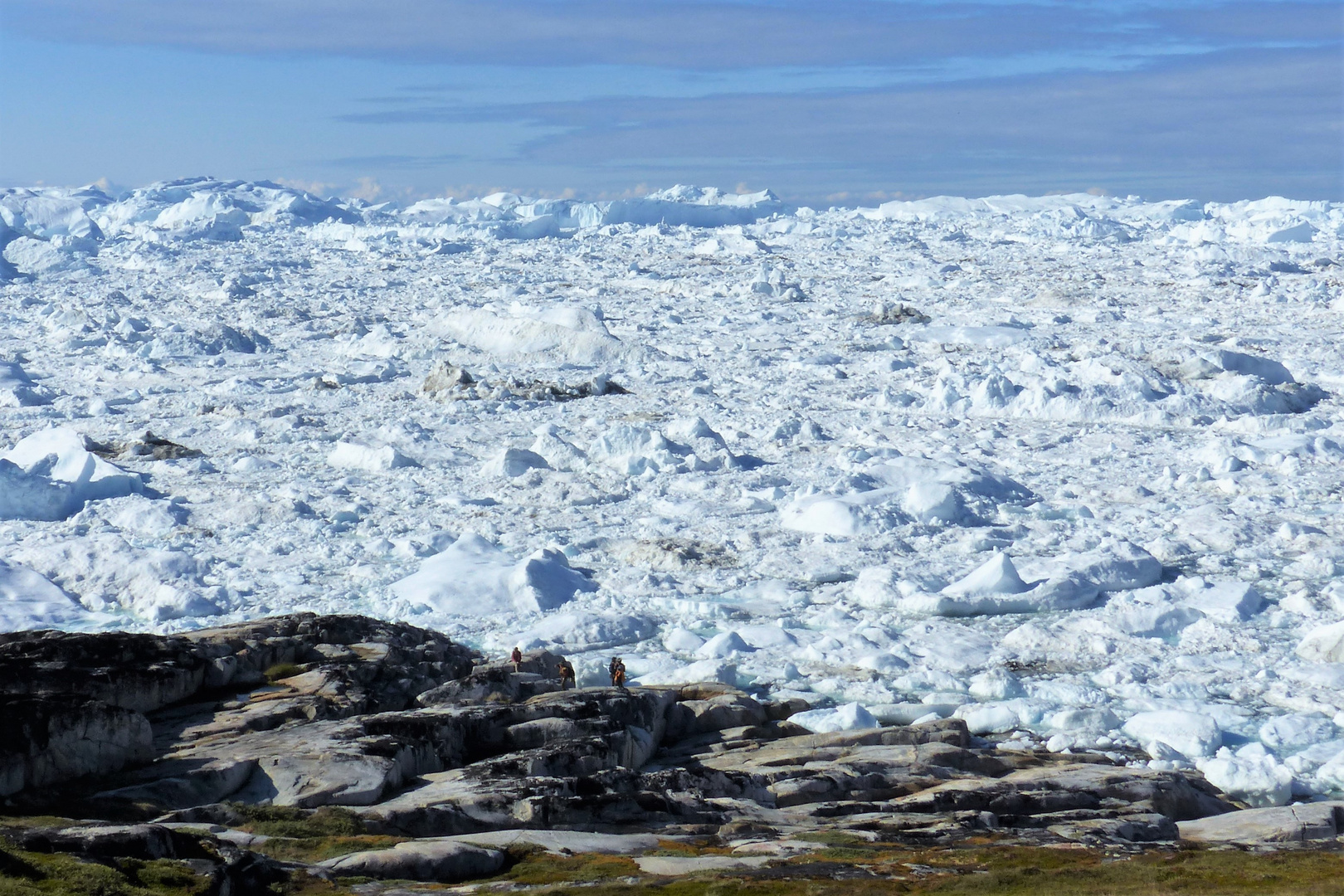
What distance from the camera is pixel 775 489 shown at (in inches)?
834

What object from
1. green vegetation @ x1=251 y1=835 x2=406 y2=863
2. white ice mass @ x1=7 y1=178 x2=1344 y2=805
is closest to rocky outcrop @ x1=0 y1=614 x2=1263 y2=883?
green vegetation @ x1=251 y1=835 x2=406 y2=863

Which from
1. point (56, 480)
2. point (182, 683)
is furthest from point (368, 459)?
point (182, 683)

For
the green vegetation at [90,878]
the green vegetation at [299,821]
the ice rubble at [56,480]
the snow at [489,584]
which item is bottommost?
the green vegetation at [299,821]

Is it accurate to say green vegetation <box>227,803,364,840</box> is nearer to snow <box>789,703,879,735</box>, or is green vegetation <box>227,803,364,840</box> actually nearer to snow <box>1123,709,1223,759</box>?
snow <box>789,703,879,735</box>

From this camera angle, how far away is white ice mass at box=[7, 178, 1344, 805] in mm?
14578

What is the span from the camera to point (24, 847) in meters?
7.98

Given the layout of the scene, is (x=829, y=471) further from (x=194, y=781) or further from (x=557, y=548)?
(x=194, y=781)

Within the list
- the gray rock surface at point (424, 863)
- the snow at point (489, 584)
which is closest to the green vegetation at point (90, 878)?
the gray rock surface at point (424, 863)

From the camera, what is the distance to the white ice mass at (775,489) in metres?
14.6

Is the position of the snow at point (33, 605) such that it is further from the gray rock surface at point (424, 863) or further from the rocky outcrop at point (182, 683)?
the gray rock surface at point (424, 863)

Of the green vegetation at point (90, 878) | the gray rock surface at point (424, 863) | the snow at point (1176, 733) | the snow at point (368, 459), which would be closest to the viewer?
the green vegetation at point (90, 878)

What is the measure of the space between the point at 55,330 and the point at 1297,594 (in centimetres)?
3708

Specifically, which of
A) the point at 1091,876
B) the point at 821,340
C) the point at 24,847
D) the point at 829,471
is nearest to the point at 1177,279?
the point at 821,340

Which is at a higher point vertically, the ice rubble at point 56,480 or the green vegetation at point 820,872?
the ice rubble at point 56,480
